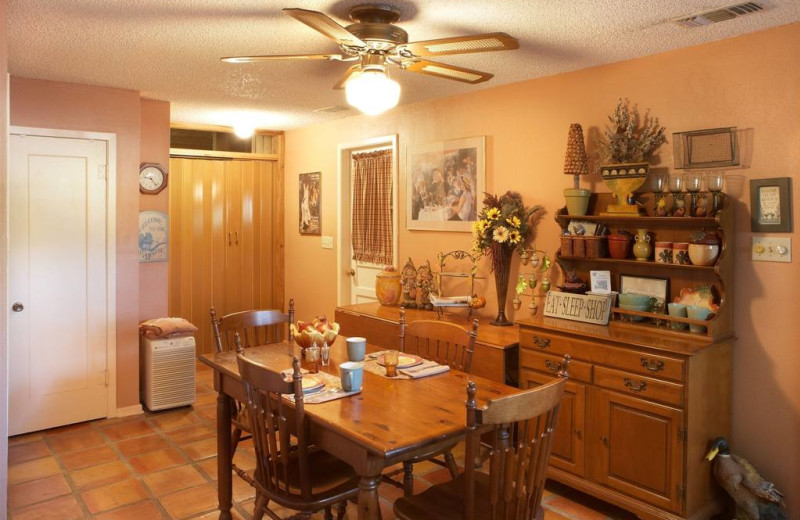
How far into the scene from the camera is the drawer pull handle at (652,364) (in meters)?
2.81

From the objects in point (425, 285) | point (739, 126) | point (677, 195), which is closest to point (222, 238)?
point (425, 285)

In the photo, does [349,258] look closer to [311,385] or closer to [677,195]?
[677,195]

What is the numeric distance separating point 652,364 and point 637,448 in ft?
1.41

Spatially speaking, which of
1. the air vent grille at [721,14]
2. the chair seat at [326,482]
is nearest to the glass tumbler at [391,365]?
the chair seat at [326,482]

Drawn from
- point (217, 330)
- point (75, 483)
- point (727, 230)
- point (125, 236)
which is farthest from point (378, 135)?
point (75, 483)

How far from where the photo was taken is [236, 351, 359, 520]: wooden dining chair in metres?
2.14

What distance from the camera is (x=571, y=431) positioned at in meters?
3.20

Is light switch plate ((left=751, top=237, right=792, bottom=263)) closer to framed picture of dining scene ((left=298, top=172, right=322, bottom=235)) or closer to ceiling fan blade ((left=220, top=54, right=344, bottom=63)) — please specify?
ceiling fan blade ((left=220, top=54, right=344, bottom=63))

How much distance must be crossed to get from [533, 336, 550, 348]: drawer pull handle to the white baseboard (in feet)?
10.0

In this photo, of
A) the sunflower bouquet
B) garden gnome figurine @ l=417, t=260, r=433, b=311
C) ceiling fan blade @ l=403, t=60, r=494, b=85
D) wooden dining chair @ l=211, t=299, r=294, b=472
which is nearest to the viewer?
ceiling fan blade @ l=403, t=60, r=494, b=85

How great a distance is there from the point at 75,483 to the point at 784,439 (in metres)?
3.72

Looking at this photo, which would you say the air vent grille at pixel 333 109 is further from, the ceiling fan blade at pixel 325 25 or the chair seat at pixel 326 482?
the chair seat at pixel 326 482

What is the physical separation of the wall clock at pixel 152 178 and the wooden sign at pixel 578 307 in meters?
3.20

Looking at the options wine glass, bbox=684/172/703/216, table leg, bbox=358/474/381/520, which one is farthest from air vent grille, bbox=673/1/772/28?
table leg, bbox=358/474/381/520
